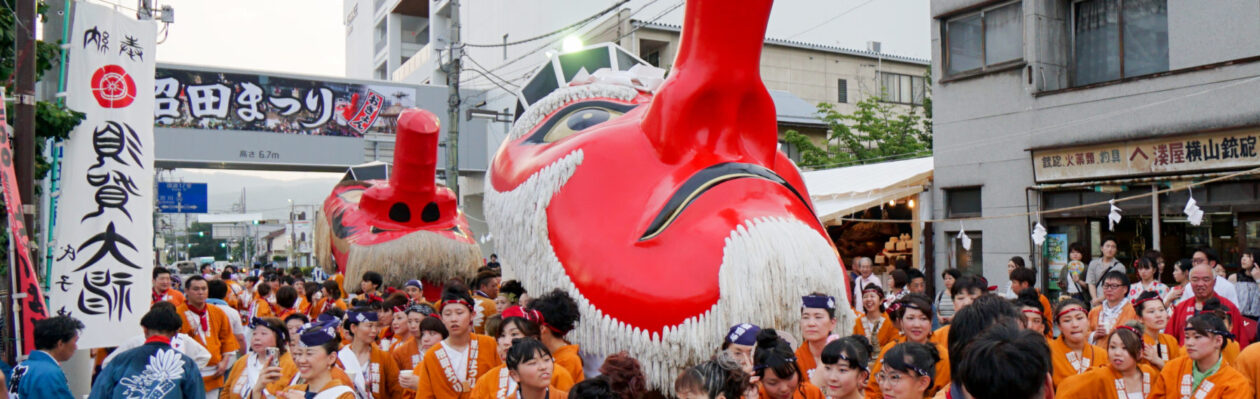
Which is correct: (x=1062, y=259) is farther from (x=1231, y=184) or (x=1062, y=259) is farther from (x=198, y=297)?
(x=198, y=297)

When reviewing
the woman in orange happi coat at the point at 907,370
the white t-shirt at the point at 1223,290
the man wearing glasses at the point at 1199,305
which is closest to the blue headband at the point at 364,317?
the woman in orange happi coat at the point at 907,370

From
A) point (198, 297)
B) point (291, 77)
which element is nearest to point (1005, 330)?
point (198, 297)

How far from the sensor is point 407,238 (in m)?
9.06

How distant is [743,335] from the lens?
144 inches

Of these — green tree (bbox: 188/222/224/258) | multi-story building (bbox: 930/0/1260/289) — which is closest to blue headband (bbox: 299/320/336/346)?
multi-story building (bbox: 930/0/1260/289)

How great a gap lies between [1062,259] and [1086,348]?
267 inches

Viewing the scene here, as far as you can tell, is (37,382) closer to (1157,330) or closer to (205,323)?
(205,323)

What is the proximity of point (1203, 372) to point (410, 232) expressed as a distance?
7.09 meters

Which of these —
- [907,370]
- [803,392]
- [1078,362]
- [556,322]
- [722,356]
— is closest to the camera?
[907,370]

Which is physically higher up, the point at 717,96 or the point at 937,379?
the point at 717,96

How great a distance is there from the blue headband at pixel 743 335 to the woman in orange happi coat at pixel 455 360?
1297 mm

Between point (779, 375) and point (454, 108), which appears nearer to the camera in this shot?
point (779, 375)

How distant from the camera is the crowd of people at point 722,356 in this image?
290 centimetres

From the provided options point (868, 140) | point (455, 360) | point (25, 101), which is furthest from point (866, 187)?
point (25, 101)
